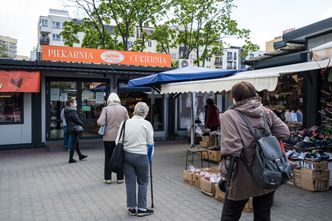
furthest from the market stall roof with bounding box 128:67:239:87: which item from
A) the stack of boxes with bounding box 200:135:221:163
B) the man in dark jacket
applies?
the stack of boxes with bounding box 200:135:221:163

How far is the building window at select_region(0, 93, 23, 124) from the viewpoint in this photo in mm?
11109

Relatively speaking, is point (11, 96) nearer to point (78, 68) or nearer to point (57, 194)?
point (78, 68)

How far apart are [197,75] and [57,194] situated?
14.9ft

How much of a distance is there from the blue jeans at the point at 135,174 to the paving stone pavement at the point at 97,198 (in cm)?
23

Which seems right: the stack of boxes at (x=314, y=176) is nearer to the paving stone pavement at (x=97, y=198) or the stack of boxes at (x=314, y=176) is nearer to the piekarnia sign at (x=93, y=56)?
the paving stone pavement at (x=97, y=198)

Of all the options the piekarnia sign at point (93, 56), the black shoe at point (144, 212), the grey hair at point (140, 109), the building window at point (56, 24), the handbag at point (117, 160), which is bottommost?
the black shoe at point (144, 212)

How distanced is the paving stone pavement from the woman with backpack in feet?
5.51

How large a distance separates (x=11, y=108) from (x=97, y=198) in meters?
7.32

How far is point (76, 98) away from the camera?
40.1ft

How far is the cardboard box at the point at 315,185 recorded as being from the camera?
19.0 feet

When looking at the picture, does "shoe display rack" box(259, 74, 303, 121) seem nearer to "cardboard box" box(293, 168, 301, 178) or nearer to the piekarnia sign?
"cardboard box" box(293, 168, 301, 178)

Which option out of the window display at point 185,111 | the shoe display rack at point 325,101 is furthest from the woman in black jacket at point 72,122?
the window display at point 185,111

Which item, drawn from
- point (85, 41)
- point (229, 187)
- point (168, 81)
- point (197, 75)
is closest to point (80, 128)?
point (168, 81)

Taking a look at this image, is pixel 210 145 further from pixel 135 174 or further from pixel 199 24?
pixel 199 24
